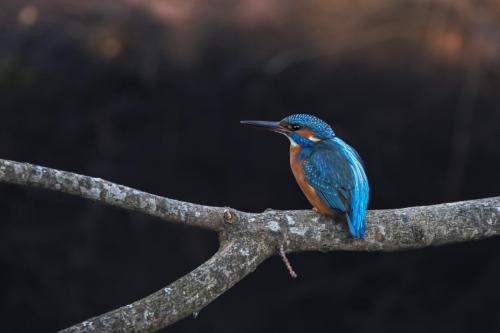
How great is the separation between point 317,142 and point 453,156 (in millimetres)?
2157

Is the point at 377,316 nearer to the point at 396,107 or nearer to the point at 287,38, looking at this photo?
the point at 396,107

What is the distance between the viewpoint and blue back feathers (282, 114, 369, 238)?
10.4 ft

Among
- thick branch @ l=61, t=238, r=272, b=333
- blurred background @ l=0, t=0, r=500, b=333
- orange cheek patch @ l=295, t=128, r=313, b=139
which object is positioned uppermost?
blurred background @ l=0, t=0, r=500, b=333

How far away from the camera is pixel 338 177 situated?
131 inches

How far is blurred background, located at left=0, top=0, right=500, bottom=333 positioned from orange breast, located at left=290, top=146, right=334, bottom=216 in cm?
182

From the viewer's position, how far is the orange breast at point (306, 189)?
10.6 feet

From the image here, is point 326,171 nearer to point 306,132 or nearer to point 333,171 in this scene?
point 333,171

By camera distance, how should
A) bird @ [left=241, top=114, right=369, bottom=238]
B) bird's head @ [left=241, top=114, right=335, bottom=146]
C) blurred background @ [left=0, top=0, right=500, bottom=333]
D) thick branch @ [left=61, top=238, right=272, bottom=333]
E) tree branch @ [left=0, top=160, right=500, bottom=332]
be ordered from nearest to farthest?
1. thick branch @ [left=61, top=238, right=272, bottom=333]
2. tree branch @ [left=0, top=160, right=500, bottom=332]
3. bird @ [left=241, top=114, right=369, bottom=238]
4. bird's head @ [left=241, top=114, right=335, bottom=146]
5. blurred background @ [left=0, top=0, right=500, bottom=333]

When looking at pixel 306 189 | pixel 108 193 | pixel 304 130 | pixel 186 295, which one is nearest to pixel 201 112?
pixel 304 130

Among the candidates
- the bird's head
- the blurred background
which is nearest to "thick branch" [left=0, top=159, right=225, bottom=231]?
the bird's head

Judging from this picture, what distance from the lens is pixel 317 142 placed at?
354 centimetres

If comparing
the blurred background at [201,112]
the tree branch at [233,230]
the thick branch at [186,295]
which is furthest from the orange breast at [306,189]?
the blurred background at [201,112]

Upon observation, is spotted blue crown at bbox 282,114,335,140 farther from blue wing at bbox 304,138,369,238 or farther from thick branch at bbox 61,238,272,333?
thick branch at bbox 61,238,272,333

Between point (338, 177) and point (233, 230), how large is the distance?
697mm
